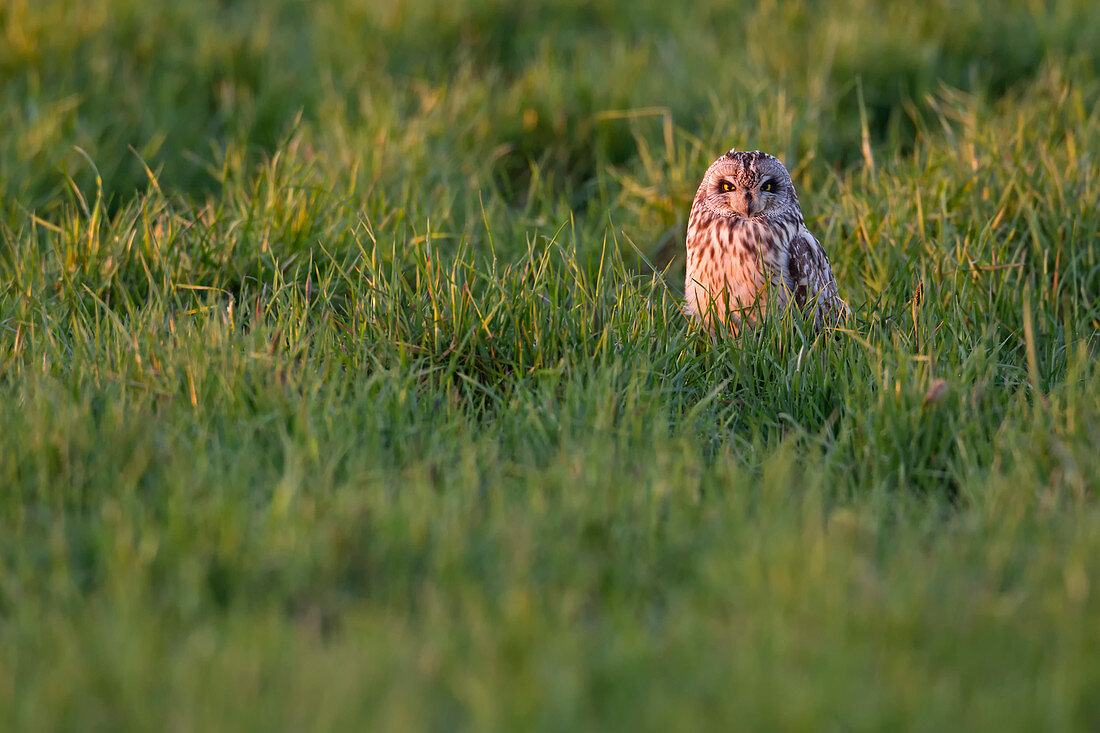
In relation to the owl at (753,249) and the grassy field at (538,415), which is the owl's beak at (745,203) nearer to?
the owl at (753,249)

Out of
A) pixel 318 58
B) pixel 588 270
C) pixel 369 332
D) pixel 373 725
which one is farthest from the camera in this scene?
pixel 318 58

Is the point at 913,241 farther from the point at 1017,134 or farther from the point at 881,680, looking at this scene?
the point at 881,680

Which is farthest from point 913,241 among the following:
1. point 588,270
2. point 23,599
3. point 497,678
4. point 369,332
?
point 23,599

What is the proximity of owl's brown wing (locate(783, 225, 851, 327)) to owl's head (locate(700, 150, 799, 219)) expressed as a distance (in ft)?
0.48

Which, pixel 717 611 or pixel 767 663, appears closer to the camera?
pixel 767 663

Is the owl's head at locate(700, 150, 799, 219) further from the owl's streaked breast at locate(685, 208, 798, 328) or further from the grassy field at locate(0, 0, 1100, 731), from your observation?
the grassy field at locate(0, 0, 1100, 731)

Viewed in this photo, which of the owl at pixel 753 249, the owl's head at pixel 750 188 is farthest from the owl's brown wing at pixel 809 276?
the owl's head at pixel 750 188

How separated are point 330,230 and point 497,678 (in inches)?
97.3

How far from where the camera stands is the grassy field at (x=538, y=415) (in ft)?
7.16

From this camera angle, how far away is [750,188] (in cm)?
A: 415

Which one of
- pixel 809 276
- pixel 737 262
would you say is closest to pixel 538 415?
pixel 737 262

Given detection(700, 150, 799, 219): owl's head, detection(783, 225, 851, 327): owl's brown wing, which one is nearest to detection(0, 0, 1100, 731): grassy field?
detection(783, 225, 851, 327): owl's brown wing

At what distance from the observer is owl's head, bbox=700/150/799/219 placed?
415 cm

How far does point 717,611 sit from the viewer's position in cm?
240
